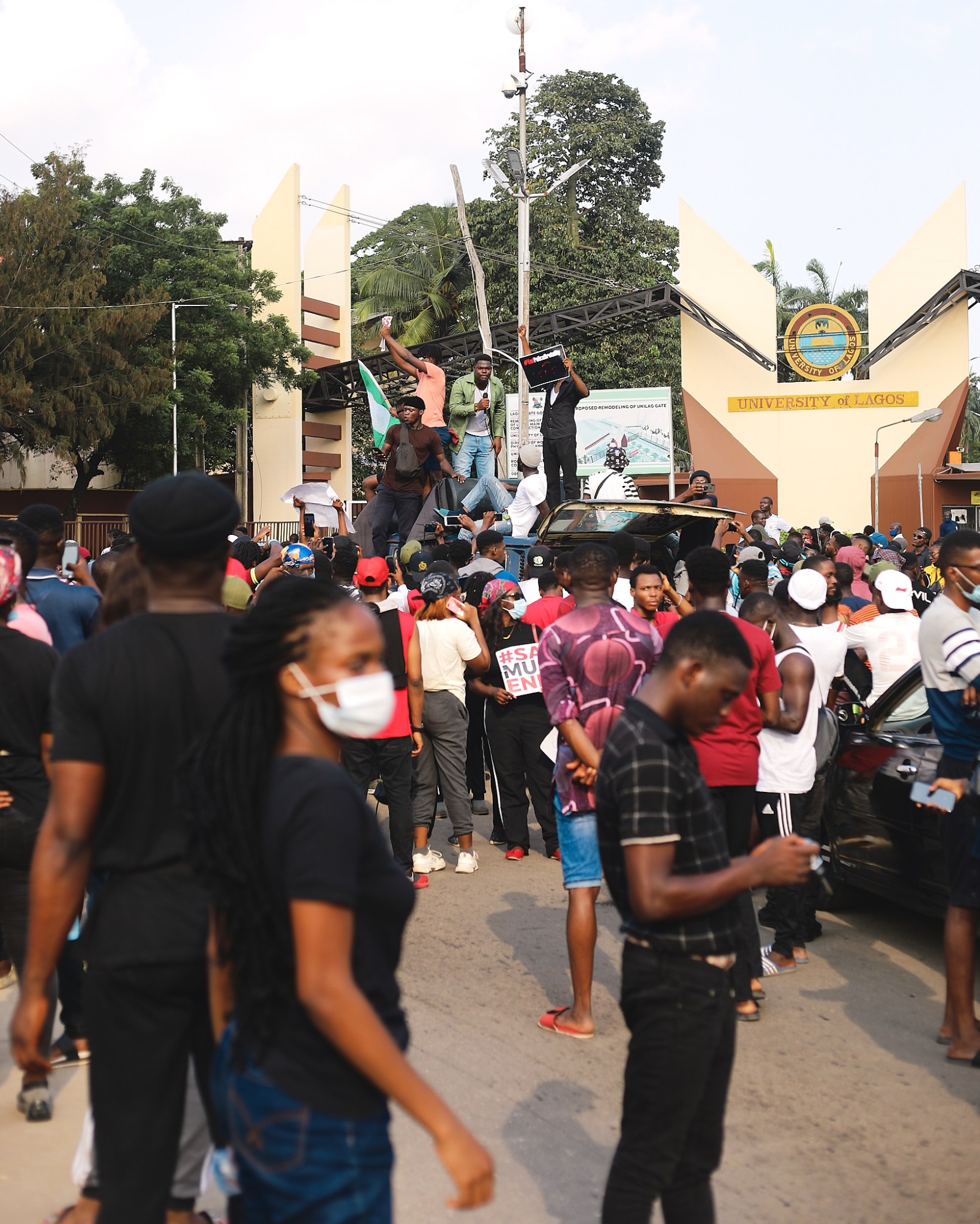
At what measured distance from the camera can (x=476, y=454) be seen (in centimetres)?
1349

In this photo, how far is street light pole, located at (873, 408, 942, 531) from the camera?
29938 mm

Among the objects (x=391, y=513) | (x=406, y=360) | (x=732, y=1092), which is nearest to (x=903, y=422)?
(x=406, y=360)

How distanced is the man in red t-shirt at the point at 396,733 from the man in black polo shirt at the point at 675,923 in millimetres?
4122

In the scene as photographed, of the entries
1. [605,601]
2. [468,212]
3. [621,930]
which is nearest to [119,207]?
[468,212]

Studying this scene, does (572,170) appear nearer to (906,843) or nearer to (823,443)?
(823,443)

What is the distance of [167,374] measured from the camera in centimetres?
3431

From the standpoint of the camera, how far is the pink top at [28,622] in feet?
15.2

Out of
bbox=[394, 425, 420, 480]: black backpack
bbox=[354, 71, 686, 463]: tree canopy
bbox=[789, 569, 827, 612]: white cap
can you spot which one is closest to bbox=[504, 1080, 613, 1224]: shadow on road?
bbox=[789, 569, 827, 612]: white cap

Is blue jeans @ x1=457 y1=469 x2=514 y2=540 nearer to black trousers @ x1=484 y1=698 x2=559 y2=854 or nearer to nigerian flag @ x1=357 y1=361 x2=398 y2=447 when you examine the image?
nigerian flag @ x1=357 y1=361 x2=398 y2=447

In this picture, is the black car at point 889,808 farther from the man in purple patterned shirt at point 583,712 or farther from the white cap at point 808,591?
the man in purple patterned shirt at point 583,712

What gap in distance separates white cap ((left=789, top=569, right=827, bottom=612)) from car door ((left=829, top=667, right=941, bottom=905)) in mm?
611

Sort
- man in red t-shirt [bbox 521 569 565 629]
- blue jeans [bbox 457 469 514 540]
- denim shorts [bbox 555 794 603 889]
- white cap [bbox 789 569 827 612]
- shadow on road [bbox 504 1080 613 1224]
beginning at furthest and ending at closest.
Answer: blue jeans [bbox 457 469 514 540] → man in red t-shirt [bbox 521 569 565 629] → white cap [bbox 789 569 827 612] → denim shorts [bbox 555 794 603 889] → shadow on road [bbox 504 1080 613 1224]

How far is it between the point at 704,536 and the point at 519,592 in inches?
123

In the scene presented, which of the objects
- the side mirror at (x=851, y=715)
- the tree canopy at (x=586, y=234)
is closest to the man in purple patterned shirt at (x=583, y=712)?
the side mirror at (x=851, y=715)
